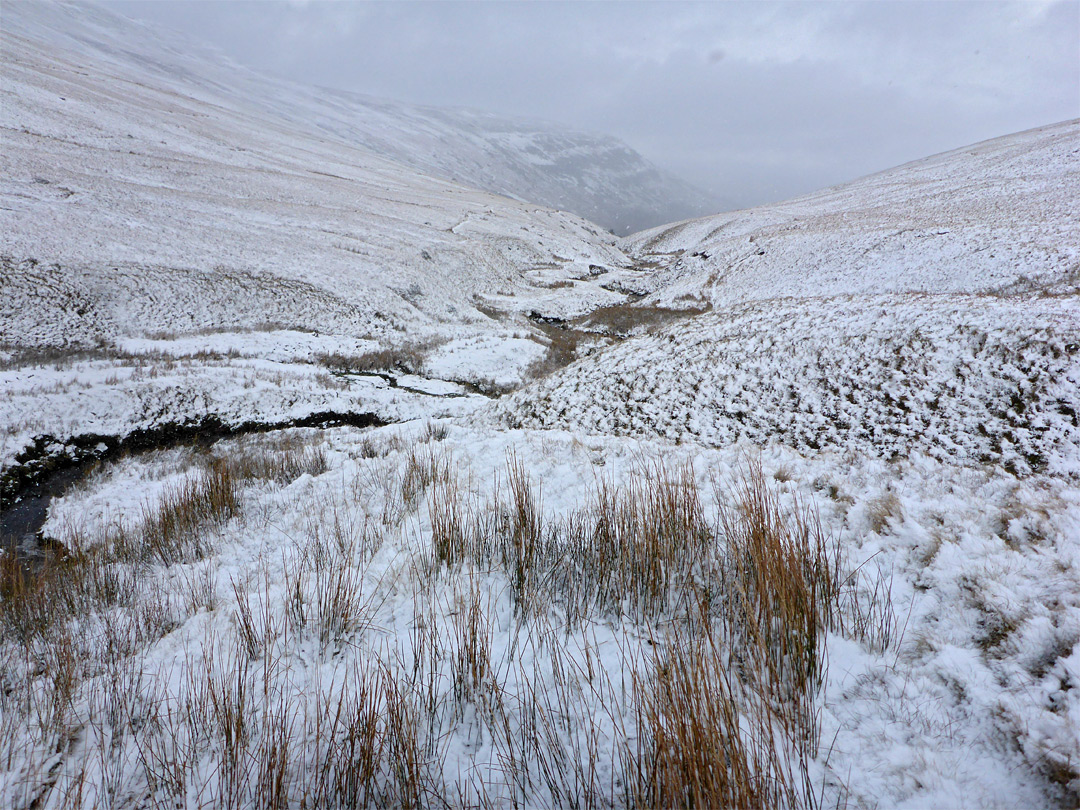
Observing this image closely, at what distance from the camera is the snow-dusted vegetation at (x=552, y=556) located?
2.03 meters

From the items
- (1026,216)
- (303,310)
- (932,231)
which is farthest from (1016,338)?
(303,310)

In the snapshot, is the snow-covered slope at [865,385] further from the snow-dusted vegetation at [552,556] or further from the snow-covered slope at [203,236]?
the snow-covered slope at [203,236]

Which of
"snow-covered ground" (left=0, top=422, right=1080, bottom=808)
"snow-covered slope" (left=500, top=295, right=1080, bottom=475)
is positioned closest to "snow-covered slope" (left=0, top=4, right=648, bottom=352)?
"snow-covered slope" (left=500, top=295, right=1080, bottom=475)

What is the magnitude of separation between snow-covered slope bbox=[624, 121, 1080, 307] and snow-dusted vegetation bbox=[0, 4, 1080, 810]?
482 mm

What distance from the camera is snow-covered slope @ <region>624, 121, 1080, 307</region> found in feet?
57.6

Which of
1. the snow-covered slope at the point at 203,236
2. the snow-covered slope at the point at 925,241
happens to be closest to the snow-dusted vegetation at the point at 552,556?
the snow-covered slope at the point at 925,241

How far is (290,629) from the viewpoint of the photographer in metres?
3.03

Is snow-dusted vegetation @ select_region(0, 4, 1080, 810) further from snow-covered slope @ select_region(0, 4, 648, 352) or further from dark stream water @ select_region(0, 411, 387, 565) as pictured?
snow-covered slope @ select_region(0, 4, 648, 352)

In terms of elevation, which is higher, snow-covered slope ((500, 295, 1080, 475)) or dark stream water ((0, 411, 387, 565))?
snow-covered slope ((500, 295, 1080, 475))

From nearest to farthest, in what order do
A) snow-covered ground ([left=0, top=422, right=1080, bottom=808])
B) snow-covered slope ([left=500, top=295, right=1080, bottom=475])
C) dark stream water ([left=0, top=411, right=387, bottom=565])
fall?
snow-covered ground ([left=0, top=422, right=1080, bottom=808]) < dark stream water ([left=0, top=411, right=387, bottom=565]) < snow-covered slope ([left=500, top=295, right=1080, bottom=475])

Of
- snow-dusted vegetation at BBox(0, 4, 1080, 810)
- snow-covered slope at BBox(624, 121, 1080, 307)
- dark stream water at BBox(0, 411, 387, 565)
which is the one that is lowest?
dark stream water at BBox(0, 411, 387, 565)

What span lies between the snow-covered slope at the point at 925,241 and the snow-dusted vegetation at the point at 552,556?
0.48m

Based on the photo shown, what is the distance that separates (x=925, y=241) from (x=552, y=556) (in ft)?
92.2

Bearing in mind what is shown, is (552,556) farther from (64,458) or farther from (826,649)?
(64,458)
